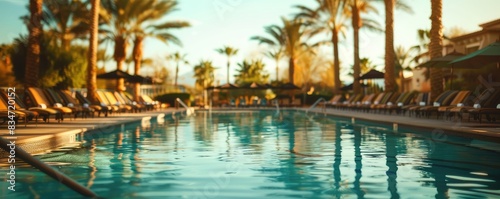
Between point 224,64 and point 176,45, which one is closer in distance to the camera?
point 176,45

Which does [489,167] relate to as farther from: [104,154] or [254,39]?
[254,39]

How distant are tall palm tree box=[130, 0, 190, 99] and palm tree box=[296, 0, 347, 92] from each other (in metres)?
9.36

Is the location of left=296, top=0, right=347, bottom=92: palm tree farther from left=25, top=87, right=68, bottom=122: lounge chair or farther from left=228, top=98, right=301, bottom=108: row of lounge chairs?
left=25, top=87, right=68, bottom=122: lounge chair

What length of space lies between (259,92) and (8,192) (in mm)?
48002

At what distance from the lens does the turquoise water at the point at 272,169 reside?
6066 millimetres

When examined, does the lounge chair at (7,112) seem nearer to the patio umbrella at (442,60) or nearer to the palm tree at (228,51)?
the patio umbrella at (442,60)

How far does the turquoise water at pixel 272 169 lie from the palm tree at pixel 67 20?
83.3 ft

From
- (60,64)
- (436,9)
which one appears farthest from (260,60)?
(436,9)

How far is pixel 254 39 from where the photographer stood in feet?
164

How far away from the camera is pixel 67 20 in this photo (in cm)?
3794

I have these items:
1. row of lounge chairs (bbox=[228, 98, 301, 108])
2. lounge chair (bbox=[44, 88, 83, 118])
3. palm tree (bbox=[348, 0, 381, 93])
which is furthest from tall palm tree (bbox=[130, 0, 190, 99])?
lounge chair (bbox=[44, 88, 83, 118])

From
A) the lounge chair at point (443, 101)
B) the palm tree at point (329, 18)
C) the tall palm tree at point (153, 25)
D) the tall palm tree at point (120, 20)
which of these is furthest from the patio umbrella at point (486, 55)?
the tall palm tree at point (153, 25)

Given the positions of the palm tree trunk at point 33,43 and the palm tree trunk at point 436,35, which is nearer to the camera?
the palm tree trunk at point 33,43

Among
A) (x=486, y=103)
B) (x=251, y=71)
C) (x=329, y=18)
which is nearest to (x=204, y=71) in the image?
(x=251, y=71)
